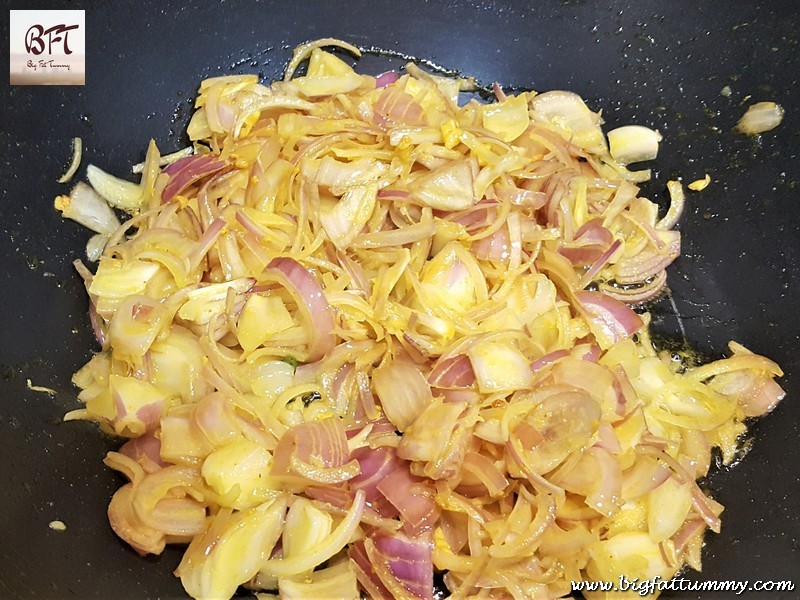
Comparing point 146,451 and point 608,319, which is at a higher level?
point 608,319

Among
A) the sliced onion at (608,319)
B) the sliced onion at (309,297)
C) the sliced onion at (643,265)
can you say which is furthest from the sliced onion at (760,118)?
the sliced onion at (309,297)

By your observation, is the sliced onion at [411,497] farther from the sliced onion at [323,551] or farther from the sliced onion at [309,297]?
the sliced onion at [309,297]

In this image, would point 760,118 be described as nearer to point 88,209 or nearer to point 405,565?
point 405,565

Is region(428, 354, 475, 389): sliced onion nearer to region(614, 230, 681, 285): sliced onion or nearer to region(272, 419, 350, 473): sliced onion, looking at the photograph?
region(272, 419, 350, 473): sliced onion

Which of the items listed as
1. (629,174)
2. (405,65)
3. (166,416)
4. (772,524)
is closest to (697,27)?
(629,174)

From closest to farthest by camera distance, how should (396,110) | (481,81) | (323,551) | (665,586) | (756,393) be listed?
(323,551), (665,586), (756,393), (396,110), (481,81)

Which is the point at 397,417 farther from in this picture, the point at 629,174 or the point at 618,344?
the point at 629,174

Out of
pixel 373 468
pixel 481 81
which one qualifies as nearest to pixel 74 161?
pixel 373 468
